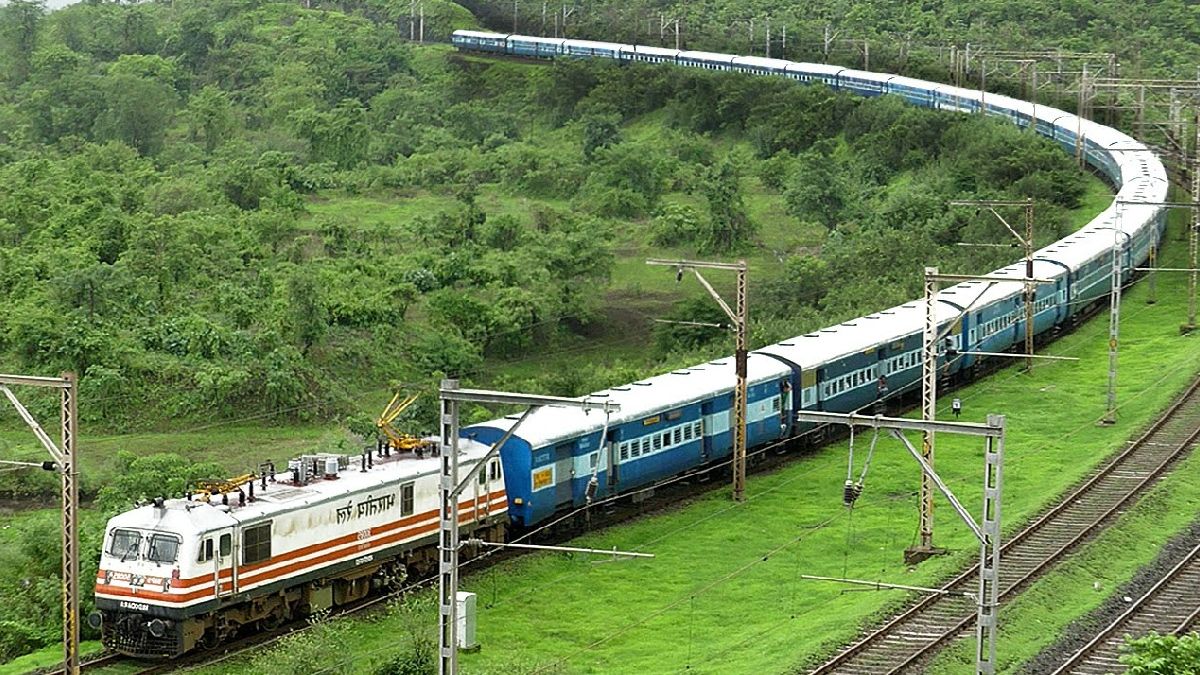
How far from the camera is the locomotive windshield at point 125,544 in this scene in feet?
94.6

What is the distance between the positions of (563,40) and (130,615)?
94.2 m

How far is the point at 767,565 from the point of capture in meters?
35.4

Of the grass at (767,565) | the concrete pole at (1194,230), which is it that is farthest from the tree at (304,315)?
the concrete pole at (1194,230)

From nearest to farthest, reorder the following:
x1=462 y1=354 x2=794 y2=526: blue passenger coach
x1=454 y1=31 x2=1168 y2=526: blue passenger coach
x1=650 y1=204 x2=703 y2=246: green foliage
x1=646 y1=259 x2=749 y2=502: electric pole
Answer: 1. x1=462 y1=354 x2=794 y2=526: blue passenger coach
2. x1=454 y1=31 x2=1168 y2=526: blue passenger coach
3. x1=646 y1=259 x2=749 y2=502: electric pole
4. x1=650 y1=204 x2=703 y2=246: green foliage

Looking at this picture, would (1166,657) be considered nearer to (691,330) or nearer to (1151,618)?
(1151,618)

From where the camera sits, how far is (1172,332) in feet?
184

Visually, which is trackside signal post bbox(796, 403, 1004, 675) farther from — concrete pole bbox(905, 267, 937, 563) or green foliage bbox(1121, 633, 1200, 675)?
concrete pole bbox(905, 267, 937, 563)

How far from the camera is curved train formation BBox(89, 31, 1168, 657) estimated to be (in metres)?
28.8

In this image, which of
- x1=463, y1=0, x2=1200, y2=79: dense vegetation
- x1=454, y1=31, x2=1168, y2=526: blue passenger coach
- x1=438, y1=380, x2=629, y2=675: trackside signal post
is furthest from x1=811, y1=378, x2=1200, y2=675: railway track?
x1=463, y1=0, x2=1200, y2=79: dense vegetation

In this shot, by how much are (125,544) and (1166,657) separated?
640 inches

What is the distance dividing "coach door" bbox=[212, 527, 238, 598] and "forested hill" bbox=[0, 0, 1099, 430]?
21661mm

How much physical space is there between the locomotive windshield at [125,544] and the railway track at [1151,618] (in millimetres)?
14774

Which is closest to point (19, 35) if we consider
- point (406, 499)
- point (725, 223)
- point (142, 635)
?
point (725, 223)

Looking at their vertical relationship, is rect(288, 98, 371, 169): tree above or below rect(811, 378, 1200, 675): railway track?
above
